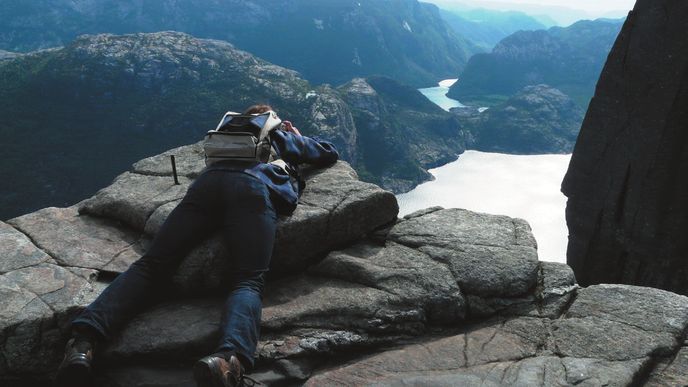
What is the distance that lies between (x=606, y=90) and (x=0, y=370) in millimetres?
35164

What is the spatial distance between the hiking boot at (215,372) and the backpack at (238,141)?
413 centimetres

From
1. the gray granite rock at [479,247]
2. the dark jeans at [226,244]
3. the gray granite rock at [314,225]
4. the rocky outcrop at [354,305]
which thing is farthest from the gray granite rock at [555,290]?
the dark jeans at [226,244]

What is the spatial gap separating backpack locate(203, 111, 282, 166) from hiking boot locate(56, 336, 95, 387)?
4.05 meters

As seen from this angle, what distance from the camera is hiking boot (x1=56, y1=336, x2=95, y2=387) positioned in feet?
25.2

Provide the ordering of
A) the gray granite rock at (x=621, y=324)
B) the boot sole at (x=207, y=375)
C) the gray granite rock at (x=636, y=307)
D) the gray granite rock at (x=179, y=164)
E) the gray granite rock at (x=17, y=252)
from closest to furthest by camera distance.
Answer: the boot sole at (x=207, y=375) → the gray granite rock at (x=621, y=324) → the gray granite rock at (x=636, y=307) → the gray granite rock at (x=17, y=252) → the gray granite rock at (x=179, y=164)

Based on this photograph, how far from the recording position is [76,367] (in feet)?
25.2

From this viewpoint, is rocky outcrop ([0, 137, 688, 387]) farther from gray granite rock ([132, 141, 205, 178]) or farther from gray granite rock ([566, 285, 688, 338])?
gray granite rock ([132, 141, 205, 178])

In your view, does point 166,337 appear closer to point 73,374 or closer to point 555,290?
point 73,374

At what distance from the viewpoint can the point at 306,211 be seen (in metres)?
11.1

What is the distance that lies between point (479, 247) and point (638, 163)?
24.9 meters

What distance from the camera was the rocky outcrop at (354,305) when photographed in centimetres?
866

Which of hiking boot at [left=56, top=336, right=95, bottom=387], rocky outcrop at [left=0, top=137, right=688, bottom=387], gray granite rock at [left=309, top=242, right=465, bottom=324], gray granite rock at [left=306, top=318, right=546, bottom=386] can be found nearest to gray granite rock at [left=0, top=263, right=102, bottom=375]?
rocky outcrop at [left=0, top=137, right=688, bottom=387]

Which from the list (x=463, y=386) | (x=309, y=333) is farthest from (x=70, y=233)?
(x=463, y=386)

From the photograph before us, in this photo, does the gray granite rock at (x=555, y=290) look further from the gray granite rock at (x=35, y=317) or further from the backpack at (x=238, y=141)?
the gray granite rock at (x=35, y=317)
